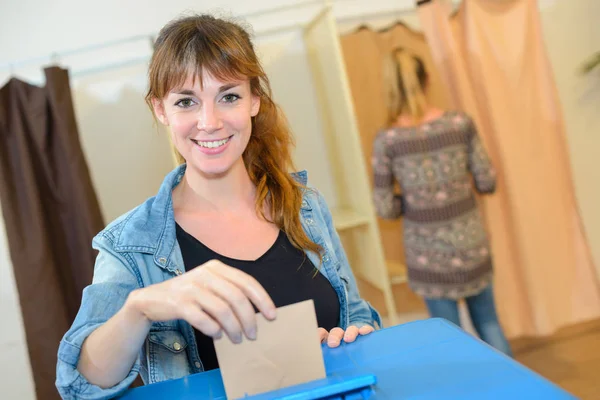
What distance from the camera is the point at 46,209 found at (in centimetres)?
201

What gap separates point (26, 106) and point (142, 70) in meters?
0.58

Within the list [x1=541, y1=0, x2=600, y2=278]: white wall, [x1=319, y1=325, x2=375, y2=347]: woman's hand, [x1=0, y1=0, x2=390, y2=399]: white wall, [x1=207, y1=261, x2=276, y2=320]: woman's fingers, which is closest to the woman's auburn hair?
[x1=319, y1=325, x2=375, y2=347]: woman's hand

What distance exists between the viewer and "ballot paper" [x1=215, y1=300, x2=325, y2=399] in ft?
1.91

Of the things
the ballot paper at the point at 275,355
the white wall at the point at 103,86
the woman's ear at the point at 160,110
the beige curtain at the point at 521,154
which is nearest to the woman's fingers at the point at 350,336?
the ballot paper at the point at 275,355

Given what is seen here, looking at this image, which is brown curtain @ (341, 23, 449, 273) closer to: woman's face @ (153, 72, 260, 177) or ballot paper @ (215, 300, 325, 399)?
woman's face @ (153, 72, 260, 177)

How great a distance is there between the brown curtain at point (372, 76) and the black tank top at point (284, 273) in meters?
1.48

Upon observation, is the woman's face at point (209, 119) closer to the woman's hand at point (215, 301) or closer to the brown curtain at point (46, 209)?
the woman's hand at point (215, 301)

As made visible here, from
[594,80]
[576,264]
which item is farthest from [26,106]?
[594,80]

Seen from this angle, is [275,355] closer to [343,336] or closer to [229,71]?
[343,336]

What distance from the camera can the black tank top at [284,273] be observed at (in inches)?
38.0

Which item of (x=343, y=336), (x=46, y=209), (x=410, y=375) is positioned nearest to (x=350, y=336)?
(x=343, y=336)

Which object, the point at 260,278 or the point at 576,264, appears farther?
the point at 576,264

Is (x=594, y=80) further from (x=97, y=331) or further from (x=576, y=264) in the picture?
(x=97, y=331)

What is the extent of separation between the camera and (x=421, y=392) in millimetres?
550
